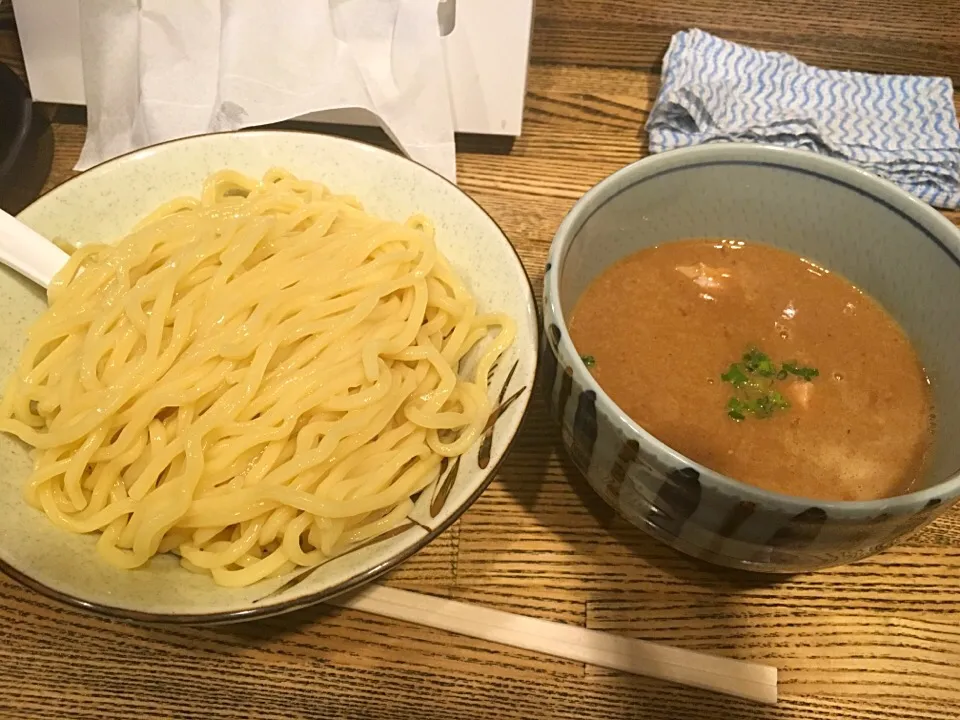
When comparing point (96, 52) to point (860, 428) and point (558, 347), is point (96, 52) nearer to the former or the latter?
point (558, 347)

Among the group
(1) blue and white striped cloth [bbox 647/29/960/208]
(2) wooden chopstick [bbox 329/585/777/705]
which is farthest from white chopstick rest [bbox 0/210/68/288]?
(1) blue and white striped cloth [bbox 647/29/960/208]

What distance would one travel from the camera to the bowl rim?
29.7 inches

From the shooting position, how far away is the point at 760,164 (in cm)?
110

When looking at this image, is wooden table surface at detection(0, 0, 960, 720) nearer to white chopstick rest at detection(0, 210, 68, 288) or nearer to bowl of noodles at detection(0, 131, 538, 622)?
bowl of noodles at detection(0, 131, 538, 622)

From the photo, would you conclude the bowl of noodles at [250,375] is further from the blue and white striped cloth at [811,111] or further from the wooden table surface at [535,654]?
the blue and white striped cloth at [811,111]

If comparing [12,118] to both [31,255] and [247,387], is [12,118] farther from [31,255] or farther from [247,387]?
[247,387]

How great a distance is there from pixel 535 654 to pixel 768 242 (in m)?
0.71

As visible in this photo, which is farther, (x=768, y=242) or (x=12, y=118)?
(x=12, y=118)

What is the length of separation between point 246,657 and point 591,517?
50 cm

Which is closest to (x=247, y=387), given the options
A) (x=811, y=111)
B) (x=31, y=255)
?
(x=31, y=255)

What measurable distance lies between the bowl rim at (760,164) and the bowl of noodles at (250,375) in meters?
0.13

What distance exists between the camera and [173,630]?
99 centimetres

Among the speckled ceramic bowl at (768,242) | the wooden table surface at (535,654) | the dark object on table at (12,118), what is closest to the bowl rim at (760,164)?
the speckled ceramic bowl at (768,242)

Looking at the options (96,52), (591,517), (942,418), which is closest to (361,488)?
(591,517)
